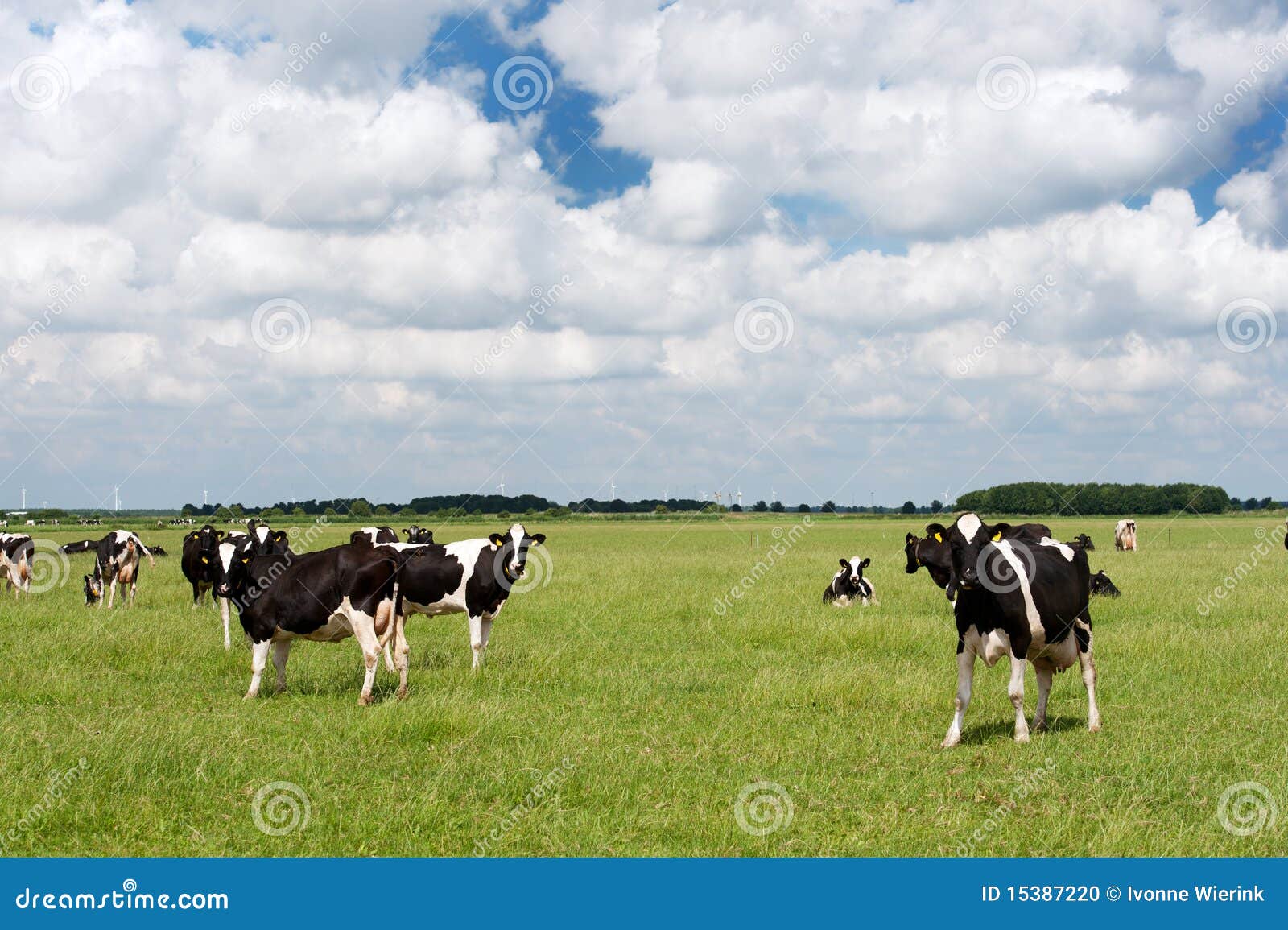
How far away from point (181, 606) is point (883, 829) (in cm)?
1778

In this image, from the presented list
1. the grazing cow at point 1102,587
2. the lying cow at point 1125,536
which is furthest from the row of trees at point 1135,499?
the grazing cow at point 1102,587

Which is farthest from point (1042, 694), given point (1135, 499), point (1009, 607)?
point (1135, 499)

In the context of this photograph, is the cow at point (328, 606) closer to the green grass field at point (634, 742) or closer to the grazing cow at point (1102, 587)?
the green grass field at point (634, 742)

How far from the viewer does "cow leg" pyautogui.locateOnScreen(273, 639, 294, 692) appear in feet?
41.7

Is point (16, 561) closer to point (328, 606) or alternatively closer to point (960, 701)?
point (328, 606)

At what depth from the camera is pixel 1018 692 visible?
10078 millimetres

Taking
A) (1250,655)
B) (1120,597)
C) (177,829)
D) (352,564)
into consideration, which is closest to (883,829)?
(177,829)

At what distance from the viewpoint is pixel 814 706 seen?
11773mm

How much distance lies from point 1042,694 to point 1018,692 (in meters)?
0.96

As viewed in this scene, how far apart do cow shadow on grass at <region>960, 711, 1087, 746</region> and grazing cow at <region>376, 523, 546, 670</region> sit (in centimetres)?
721

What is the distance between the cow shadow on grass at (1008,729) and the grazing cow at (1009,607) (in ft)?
0.45

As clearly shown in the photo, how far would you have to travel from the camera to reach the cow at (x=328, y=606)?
40.7 ft

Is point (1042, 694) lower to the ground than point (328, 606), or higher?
lower

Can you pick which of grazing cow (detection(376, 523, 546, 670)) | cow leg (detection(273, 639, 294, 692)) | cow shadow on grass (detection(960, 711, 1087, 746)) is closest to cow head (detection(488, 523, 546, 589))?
grazing cow (detection(376, 523, 546, 670))
